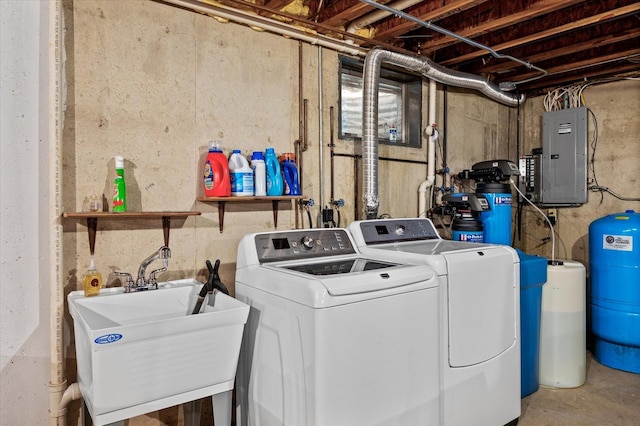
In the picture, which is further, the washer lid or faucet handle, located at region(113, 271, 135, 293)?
faucet handle, located at region(113, 271, 135, 293)

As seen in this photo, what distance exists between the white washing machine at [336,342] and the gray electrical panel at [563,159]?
116 inches

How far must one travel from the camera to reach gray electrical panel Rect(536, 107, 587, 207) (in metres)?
3.96

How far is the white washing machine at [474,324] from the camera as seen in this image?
1.94 metres

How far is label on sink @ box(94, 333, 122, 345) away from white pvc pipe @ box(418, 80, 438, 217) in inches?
102

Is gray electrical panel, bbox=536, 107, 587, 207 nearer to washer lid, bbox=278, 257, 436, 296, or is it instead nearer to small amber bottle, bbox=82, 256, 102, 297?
washer lid, bbox=278, 257, 436, 296

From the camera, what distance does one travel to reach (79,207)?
1.97 m

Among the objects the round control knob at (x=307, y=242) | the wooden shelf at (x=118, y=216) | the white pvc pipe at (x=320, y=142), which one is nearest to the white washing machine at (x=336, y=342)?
the round control knob at (x=307, y=242)

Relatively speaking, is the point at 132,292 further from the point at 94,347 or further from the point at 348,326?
the point at 348,326

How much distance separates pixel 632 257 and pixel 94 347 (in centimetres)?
355

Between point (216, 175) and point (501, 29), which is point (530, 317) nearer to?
point (501, 29)

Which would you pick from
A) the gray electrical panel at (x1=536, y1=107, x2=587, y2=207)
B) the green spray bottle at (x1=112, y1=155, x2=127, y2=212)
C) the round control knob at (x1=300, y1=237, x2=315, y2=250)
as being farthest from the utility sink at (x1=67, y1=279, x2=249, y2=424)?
the gray electrical panel at (x1=536, y1=107, x2=587, y2=207)

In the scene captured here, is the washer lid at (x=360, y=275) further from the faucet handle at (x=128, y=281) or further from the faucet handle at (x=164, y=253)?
the faucet handle at (x=128, y=281)

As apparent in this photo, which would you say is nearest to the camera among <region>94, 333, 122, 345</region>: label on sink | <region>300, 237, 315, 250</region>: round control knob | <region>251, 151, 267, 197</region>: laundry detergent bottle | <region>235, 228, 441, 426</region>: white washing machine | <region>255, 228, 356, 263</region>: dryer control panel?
<region>94, 333, 122, 345</region>: label on sink

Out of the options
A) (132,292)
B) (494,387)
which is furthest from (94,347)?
(494,387)
